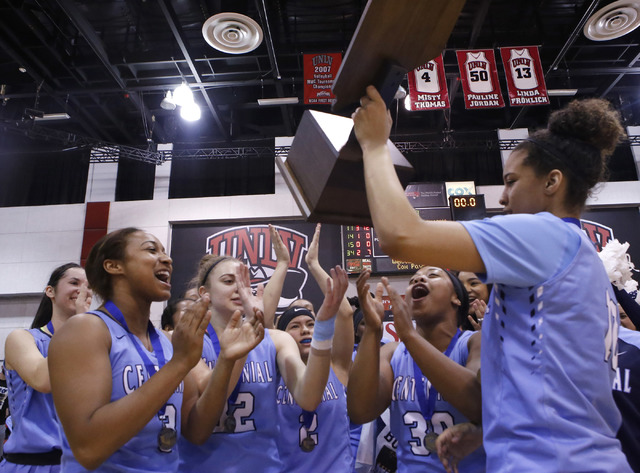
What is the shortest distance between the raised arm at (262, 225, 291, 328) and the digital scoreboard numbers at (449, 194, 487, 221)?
5.53 m

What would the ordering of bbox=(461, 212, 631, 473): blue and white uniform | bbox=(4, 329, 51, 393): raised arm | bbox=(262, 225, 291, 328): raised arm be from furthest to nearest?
bbox=(262, 225, 291, 328): raised arm, bbox=(4, 329, 51, 393): raised arm, bbox=(461, 212, 631, 473): blue and white uniform

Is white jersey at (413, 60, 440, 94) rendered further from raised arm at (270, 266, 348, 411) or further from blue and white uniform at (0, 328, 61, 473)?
blue and white uniform at (0, 328, 61, 473)

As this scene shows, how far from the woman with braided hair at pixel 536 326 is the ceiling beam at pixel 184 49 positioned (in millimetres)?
7268

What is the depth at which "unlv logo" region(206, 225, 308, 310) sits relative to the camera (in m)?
9.62

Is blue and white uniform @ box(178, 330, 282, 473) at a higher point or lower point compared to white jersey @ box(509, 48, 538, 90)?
lower

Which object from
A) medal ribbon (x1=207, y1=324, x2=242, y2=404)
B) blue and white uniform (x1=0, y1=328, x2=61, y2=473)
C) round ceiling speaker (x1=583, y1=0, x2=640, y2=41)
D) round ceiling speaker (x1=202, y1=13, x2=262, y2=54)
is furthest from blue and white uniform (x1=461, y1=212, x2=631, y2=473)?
round ceiling speaker (x1=583, y1=0, x2=640, y2=41)

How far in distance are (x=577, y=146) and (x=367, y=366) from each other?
51.4 inches

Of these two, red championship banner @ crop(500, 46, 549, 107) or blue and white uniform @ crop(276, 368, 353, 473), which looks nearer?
blue and white uniform @ crop(276, 368, 353, 473)

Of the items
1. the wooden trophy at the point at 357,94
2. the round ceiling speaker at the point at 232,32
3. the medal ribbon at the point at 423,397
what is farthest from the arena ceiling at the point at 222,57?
the medal ribbon at the point at 423,397

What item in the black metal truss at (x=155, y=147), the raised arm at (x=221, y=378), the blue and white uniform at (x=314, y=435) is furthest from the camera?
the black metal truss at (x=155, y=147)

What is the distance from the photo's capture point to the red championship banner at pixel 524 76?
7.59m

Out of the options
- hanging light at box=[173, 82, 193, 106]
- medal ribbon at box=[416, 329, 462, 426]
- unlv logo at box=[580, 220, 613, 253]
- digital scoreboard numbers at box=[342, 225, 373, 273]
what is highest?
hanging light at box=[173, 82, 193, 106]

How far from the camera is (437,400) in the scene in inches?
93.9

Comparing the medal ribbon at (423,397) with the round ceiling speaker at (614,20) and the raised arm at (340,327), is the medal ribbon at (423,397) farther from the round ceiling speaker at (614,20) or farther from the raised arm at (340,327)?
the round ceiling speaker at (614,20)
